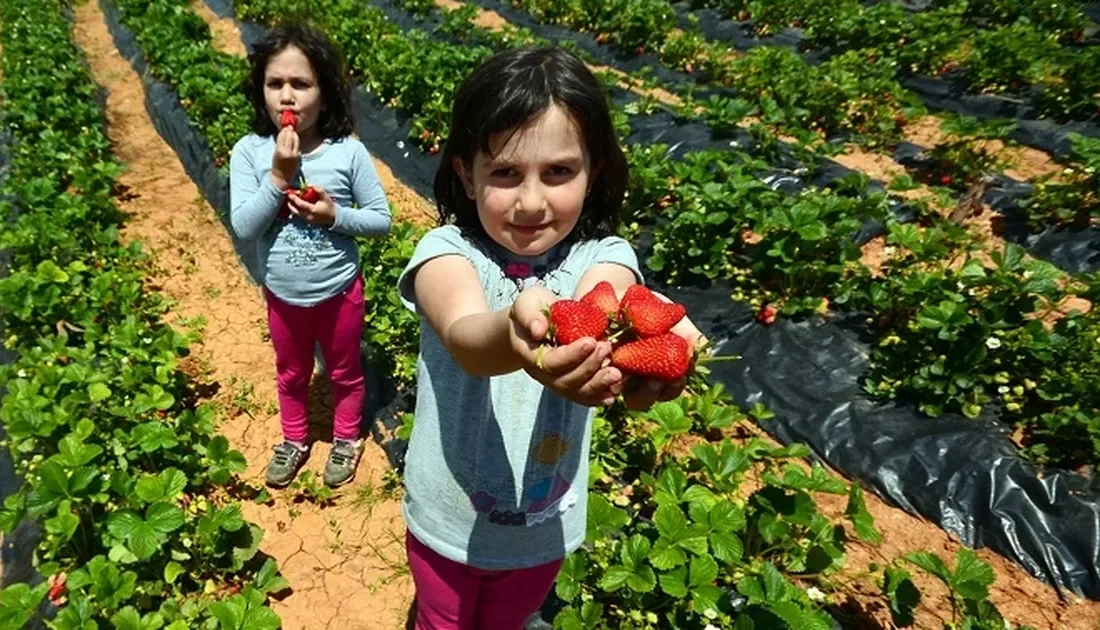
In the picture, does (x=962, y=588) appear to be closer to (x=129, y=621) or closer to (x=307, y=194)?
(x=307, y=194)

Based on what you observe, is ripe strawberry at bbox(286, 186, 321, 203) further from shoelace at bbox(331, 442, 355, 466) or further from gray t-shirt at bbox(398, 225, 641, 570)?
shoelace at bbox(331, 442, 355, 466)

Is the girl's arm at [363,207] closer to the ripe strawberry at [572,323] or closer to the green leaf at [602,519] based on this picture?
the green leaf at [602,519]

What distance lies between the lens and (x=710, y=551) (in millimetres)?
2506

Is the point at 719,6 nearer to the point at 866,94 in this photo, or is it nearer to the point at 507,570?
the point at 866,94

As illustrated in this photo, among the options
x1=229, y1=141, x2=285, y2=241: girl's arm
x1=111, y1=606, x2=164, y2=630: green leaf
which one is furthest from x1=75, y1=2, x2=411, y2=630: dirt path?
x1=229, y1=141, x2=285, y2=241: girl's arm

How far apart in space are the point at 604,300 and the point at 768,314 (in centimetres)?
335

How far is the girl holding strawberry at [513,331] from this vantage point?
1.09m

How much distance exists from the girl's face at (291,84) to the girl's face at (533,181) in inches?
54.2

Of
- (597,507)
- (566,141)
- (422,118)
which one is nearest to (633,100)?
(422,118)

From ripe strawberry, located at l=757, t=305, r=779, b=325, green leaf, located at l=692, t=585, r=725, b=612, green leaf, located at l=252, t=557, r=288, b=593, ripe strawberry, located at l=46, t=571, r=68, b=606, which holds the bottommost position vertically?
green leaf, located at l=252, t=557, r=288, b=593

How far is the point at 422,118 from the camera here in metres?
6.71

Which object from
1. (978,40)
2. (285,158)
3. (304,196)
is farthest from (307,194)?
(978,40)

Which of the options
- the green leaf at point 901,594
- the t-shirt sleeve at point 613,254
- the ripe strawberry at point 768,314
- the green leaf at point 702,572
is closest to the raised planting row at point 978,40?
the ripe strawberry at point 768,314

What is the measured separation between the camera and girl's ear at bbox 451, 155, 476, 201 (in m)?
1.44
